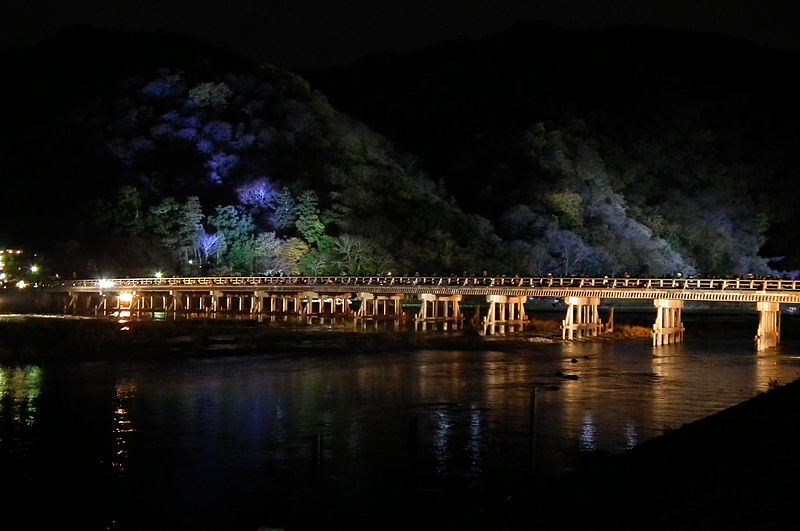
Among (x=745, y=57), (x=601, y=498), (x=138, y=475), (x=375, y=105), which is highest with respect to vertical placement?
(x=745, y=57)

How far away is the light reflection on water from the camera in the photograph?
17.7 m

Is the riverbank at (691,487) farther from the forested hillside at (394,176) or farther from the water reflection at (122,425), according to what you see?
the forested hillside at (394,176)

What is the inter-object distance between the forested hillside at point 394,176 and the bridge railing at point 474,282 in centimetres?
1070

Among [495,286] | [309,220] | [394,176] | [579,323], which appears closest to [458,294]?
[495,286]

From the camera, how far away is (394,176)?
94.0 m

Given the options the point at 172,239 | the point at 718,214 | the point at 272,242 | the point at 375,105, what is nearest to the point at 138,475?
the point at 272,242

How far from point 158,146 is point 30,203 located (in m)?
14.9

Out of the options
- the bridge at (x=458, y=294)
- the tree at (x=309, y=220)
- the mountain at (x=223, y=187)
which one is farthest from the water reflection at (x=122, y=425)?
the tree at (x=309, y=220)

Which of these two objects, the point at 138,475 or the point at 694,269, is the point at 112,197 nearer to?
the point at 694,269

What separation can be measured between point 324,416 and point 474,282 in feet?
101

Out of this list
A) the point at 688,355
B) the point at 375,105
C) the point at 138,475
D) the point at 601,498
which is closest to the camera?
the point at 601,498

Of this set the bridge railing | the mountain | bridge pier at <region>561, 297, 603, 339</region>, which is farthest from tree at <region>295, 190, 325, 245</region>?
bridge pier at <region>561, 297, 603, 339</region>

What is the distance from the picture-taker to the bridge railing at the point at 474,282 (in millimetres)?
43125

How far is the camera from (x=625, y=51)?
19138 cm
